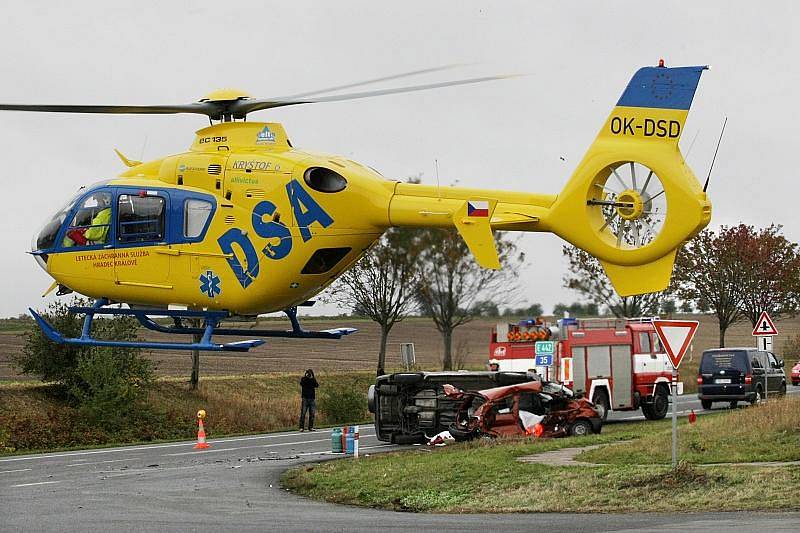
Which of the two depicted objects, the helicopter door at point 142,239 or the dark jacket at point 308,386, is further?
the dark jacket at point 308,386

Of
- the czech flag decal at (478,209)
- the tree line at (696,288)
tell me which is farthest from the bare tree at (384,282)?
the czech flag decal at (478,209)

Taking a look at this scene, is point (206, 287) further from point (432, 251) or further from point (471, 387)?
point (432, 251)

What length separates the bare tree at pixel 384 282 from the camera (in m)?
43.1

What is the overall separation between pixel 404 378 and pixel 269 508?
33.1 ft

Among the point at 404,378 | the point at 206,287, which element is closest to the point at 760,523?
the point at 206,287

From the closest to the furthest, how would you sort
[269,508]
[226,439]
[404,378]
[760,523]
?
[760,523], [269,508], [404,378], [226,439]

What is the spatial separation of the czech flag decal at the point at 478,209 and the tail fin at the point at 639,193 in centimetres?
83

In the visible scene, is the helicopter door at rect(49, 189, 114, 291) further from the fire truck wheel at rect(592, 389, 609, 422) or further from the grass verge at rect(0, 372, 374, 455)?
the fire truck wheel at rect(592, 389, 609, 422)

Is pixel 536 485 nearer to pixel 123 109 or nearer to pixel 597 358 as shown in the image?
pixel 123 109

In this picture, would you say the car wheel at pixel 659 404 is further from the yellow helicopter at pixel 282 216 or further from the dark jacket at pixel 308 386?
the yellow helicopter at pixel 282 216

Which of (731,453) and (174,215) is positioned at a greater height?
(174,215)

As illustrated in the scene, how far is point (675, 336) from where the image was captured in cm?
2223

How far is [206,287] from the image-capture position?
64.6ft

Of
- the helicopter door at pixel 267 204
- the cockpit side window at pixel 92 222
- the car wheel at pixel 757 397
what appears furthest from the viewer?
the car wheel at pixel 757 397
